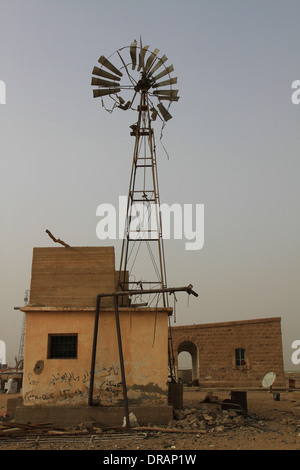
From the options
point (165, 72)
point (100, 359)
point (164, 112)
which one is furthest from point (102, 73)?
point (100, 359)

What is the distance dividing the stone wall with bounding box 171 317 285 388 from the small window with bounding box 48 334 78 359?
17754 mm

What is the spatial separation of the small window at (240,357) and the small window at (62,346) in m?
18.2

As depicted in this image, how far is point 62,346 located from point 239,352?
60.5 ft

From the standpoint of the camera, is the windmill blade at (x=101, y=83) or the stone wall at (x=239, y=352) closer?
the windmill blade at (x=101, y=83)

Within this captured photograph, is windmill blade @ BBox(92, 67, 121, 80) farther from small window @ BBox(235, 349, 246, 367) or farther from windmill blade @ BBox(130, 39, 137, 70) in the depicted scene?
small window @ BBox(235, 349, 246, 367)

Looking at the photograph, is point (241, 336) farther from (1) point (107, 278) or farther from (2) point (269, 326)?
(1) point (107, 278)

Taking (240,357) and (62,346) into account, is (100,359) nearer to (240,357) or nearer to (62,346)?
(62,346)

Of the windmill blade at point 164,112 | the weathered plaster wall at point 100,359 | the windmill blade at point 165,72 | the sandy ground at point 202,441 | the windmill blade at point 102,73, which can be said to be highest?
the windmill blade at point 165,72

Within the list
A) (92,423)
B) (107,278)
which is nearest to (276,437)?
(92,423)

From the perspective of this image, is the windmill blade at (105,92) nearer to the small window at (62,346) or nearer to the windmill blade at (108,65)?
the windmill blade at (108,65)

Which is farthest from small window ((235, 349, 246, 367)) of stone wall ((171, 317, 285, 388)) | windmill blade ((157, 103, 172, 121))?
windmill blade ((157, 103, 172, 121))

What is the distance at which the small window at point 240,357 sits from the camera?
30406 mm

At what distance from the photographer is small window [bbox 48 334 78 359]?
14773 mm

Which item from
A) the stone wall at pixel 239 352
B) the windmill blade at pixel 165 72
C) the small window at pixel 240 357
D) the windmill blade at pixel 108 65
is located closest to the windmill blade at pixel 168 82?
the windmill blade at pixel 165 72
